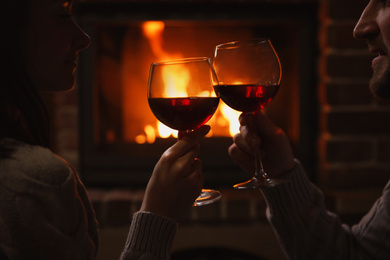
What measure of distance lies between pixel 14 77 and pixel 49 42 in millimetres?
101

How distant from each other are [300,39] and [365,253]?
1208 millimetres

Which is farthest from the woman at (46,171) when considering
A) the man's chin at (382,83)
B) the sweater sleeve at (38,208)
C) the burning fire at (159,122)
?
the burning fire at (159,122)

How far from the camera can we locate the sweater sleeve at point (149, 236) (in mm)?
838

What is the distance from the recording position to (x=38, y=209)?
73 centimetres

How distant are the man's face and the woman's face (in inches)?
26.8

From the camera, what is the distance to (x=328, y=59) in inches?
80.9

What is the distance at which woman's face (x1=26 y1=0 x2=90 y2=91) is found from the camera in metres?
0.88

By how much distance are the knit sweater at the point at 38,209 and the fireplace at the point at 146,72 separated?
1.39m

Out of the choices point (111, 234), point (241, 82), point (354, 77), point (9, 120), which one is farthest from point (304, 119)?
point (9, 120)

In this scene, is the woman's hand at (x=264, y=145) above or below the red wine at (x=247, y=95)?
below

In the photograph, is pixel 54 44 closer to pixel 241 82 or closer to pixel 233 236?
pixel 241 82

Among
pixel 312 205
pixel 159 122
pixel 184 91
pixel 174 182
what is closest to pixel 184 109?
pixel 184 91

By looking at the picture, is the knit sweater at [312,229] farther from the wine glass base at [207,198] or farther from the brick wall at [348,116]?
the brick wall at [348,116]

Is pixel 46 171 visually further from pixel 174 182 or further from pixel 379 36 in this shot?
pixel 379 36
